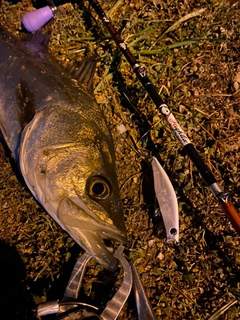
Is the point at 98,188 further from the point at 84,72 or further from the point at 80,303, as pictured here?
the point at 84,72

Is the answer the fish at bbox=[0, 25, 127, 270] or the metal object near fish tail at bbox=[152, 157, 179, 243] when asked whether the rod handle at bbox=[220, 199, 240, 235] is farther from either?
the fish at bbox=[0, 25, 127, 270]

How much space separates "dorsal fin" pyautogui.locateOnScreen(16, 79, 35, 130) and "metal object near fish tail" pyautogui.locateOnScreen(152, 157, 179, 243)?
1.07 meters


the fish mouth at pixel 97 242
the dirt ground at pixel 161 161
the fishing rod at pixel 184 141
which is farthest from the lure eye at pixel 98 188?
the fishing rod at pixel 184 141

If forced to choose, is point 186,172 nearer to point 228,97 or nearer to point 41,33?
point 228,97

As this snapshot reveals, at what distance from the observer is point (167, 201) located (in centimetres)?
304

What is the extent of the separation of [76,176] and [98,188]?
179mm

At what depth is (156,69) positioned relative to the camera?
362 cm

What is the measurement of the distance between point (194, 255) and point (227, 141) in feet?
3.34

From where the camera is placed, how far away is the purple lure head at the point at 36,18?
3658 mm

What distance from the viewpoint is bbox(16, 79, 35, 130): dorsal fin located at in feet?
9.86

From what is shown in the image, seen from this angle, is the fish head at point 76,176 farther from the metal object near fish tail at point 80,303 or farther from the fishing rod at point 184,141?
the fishing rod at point 184,141

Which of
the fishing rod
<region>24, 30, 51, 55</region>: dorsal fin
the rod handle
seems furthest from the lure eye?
<region>24, 30, 51, 55</region>: dorsal fin

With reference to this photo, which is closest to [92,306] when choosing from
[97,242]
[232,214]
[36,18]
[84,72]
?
[97,242]

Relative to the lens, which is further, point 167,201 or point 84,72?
point 84,72
